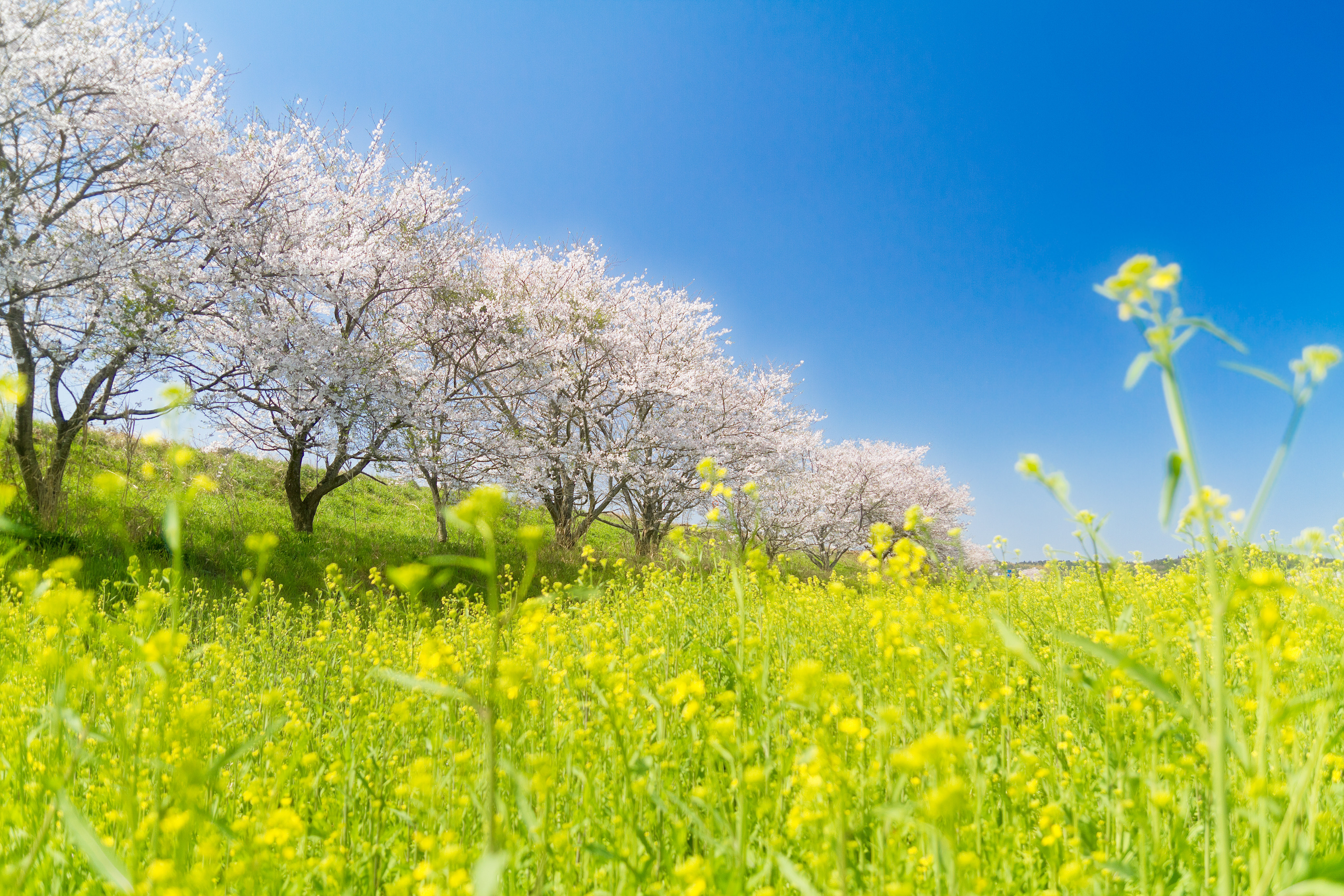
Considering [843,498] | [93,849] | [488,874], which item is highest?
[843,498]

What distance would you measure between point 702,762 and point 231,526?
39.7 feet

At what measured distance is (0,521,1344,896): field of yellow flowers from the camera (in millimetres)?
1205

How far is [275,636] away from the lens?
517cm

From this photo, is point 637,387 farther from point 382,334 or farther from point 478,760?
point 478,760

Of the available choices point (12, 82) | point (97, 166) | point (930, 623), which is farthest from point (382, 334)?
point (930, 623)

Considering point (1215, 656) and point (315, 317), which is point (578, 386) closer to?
point (315, 317)

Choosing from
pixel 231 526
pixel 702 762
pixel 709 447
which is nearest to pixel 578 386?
pixel 709 447

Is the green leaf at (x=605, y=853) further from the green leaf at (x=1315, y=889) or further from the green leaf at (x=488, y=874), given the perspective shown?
the green leaf at (x=1315, y=889)

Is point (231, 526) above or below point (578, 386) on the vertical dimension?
below

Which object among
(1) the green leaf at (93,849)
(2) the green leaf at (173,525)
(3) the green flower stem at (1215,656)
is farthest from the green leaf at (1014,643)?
(2) the green leaf at (173,525)

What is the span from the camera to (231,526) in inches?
444

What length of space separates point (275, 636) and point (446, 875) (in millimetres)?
4743

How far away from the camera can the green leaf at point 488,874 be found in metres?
0.72

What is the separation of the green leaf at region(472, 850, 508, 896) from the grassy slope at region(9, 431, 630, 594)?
19.7ft
